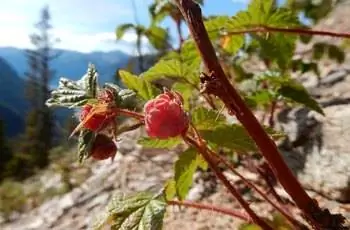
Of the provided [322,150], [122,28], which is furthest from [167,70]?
[122,28]

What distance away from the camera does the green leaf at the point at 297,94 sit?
1309mm

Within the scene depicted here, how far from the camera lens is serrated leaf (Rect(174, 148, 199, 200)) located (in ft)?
2.64

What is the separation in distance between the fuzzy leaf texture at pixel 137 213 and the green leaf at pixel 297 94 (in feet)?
2.15

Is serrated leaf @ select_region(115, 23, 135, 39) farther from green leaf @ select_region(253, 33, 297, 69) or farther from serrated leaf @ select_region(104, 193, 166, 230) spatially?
serrated leaf @ select_region(104, 193, 166, 230)

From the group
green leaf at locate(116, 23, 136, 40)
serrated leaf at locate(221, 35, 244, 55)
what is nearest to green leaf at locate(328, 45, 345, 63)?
green leaf at locate(116, 23, 136, 40)

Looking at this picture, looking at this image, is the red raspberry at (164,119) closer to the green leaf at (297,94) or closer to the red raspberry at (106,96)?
the red raspberry at (106,96)

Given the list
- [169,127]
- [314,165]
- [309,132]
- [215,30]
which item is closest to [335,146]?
[314,165]

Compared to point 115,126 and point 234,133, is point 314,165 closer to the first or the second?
point 234,133

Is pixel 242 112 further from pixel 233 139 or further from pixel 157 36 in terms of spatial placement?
pixel 157 36

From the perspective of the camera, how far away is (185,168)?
32.0 inches

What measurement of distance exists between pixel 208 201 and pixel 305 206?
1.11m

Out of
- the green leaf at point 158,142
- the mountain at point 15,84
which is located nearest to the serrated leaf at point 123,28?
the green leaf at point 158,142

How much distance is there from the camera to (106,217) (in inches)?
30.8

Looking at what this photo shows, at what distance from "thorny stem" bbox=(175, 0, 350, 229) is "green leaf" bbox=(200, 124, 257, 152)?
6.4 inches
